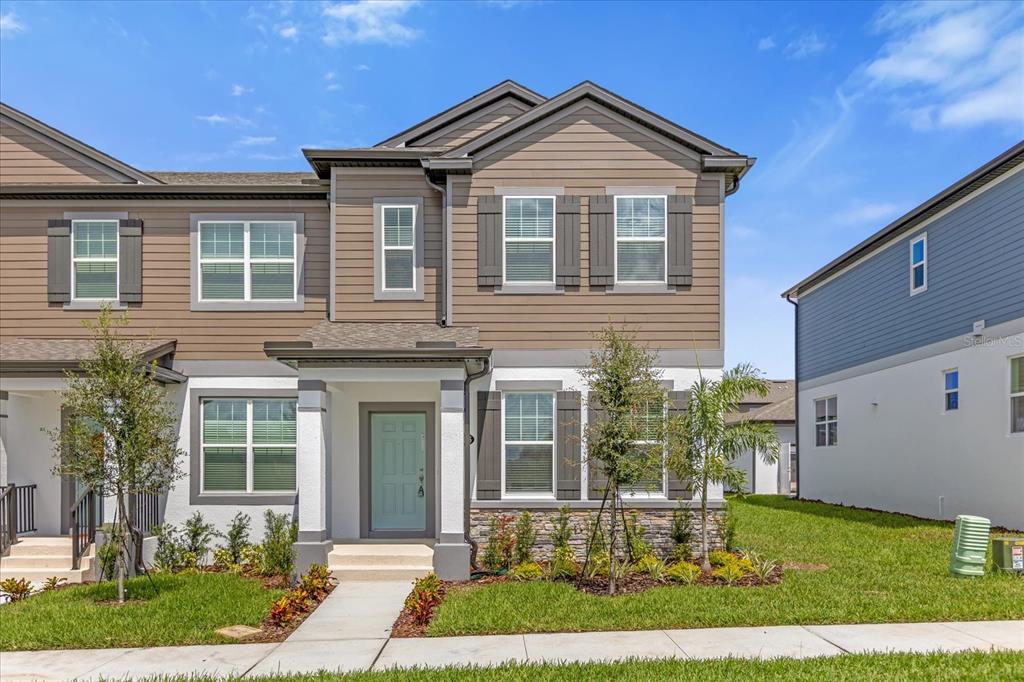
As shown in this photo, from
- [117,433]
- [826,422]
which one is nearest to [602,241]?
[117,433]

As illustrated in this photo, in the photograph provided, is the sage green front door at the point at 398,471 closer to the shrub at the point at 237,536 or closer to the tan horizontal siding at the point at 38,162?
the shrub at the point at 237,536

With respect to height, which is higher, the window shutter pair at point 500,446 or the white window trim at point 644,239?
the white window trim at point 644,239

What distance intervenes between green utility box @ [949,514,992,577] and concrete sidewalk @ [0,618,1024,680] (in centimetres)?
224

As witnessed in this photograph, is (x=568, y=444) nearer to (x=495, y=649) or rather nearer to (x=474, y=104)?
(x=495, y=649)

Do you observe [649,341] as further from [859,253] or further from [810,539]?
[859,253]

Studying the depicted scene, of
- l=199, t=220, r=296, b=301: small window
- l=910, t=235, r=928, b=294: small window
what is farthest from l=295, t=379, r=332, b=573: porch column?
l=910, t=235, r=928, b=294: small window

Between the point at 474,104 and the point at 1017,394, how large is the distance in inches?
463

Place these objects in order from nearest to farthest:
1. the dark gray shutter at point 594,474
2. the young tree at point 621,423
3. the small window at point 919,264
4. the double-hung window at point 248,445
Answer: the young tree at point 621,423 → the dark gray shutter at point 594,474 → the double-hung window at point 248,445 → the small window at point 919,264

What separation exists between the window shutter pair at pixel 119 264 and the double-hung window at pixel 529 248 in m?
6.43

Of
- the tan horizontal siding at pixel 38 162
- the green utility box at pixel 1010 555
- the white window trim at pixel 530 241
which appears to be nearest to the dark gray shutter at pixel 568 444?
the white window trim at pixel 530 241

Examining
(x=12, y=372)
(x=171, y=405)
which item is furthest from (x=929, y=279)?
(x=12, y=372)

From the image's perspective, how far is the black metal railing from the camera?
35.8 feet

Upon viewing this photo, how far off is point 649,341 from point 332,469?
565 centimetres

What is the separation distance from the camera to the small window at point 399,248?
12617 mm
